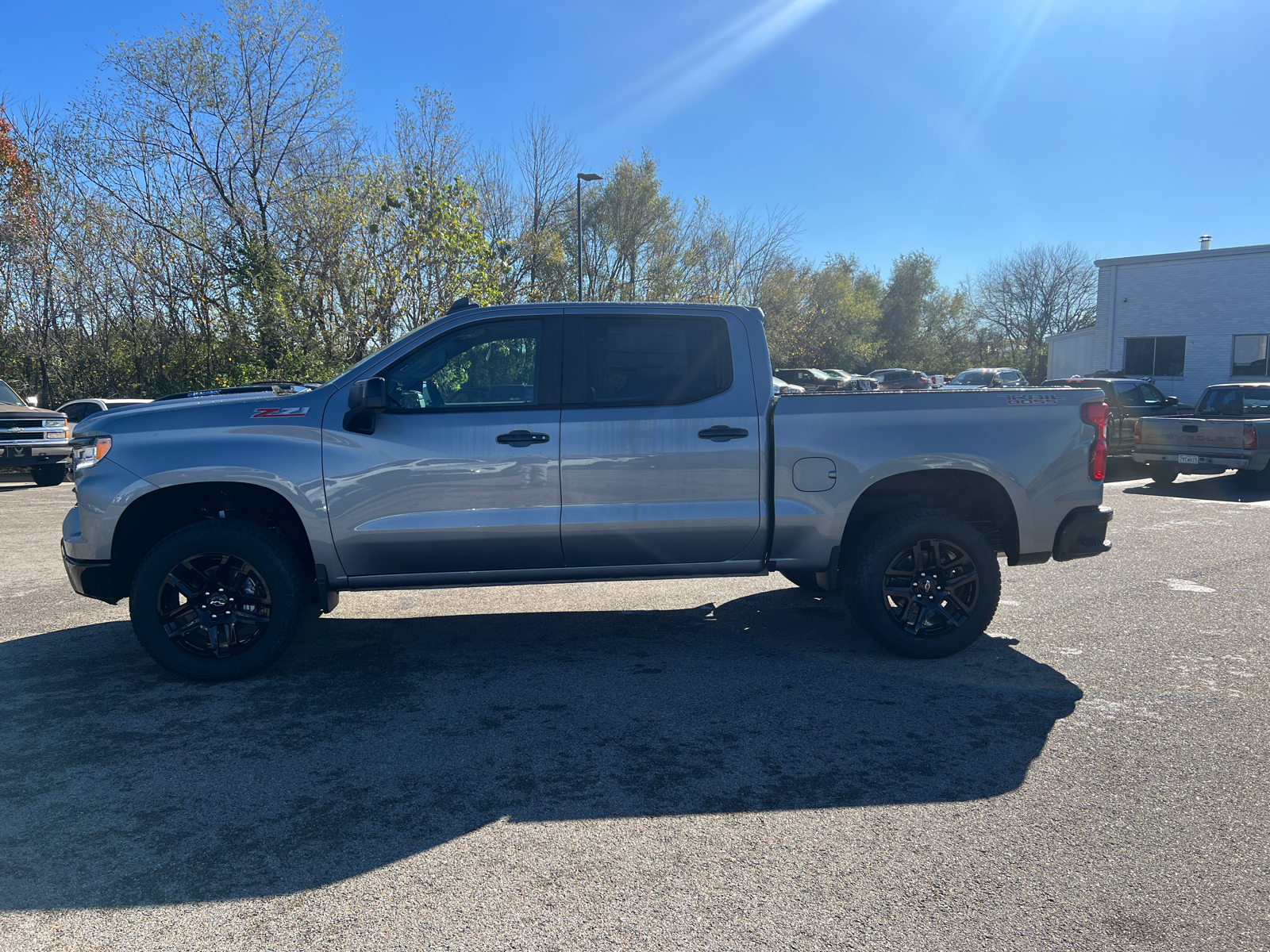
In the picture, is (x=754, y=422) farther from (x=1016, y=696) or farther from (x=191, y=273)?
(x=191, y=273)

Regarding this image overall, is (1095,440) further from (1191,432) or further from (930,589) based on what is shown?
(1191,432)

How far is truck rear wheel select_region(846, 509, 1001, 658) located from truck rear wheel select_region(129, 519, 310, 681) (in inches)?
127

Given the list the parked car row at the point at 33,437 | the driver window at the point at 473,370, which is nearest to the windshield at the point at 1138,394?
the driver window at the point at 473,370

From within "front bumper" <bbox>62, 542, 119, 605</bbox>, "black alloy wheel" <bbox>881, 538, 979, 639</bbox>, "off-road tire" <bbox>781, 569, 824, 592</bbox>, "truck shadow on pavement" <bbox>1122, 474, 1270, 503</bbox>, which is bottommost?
"truck shadow on pavement" <bbox>1122, 474, 1270, 503</bbox>

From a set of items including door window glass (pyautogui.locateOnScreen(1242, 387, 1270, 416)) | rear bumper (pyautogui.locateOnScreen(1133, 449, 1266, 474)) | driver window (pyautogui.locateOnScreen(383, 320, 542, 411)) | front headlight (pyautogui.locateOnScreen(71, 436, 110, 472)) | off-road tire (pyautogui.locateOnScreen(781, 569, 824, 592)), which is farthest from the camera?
door window glass (pyautogui.locateOnScreen(1242, 387, 1270, 416))

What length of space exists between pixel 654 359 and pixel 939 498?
1.97 meters

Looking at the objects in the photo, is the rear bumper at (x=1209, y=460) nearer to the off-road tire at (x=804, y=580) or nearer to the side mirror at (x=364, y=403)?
the off-road tire at (x=804, y=580)

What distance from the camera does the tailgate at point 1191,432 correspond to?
1310 cm

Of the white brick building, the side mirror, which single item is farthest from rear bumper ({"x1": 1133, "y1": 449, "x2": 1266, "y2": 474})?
the white brick building

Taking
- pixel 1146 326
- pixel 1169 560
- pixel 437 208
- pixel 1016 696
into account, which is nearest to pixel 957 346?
pixel 1146 326

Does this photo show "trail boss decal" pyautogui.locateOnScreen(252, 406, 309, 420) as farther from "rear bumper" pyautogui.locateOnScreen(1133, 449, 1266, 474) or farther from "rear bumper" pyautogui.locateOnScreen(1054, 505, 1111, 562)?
A: "rear bumper" pyautogui.locateOnScreen(1133, 449, 1266, 474)

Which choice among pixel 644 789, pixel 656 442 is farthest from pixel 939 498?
pixel 644 789

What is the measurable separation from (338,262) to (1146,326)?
26.5 m

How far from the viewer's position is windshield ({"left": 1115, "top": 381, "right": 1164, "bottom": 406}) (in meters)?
17.9
